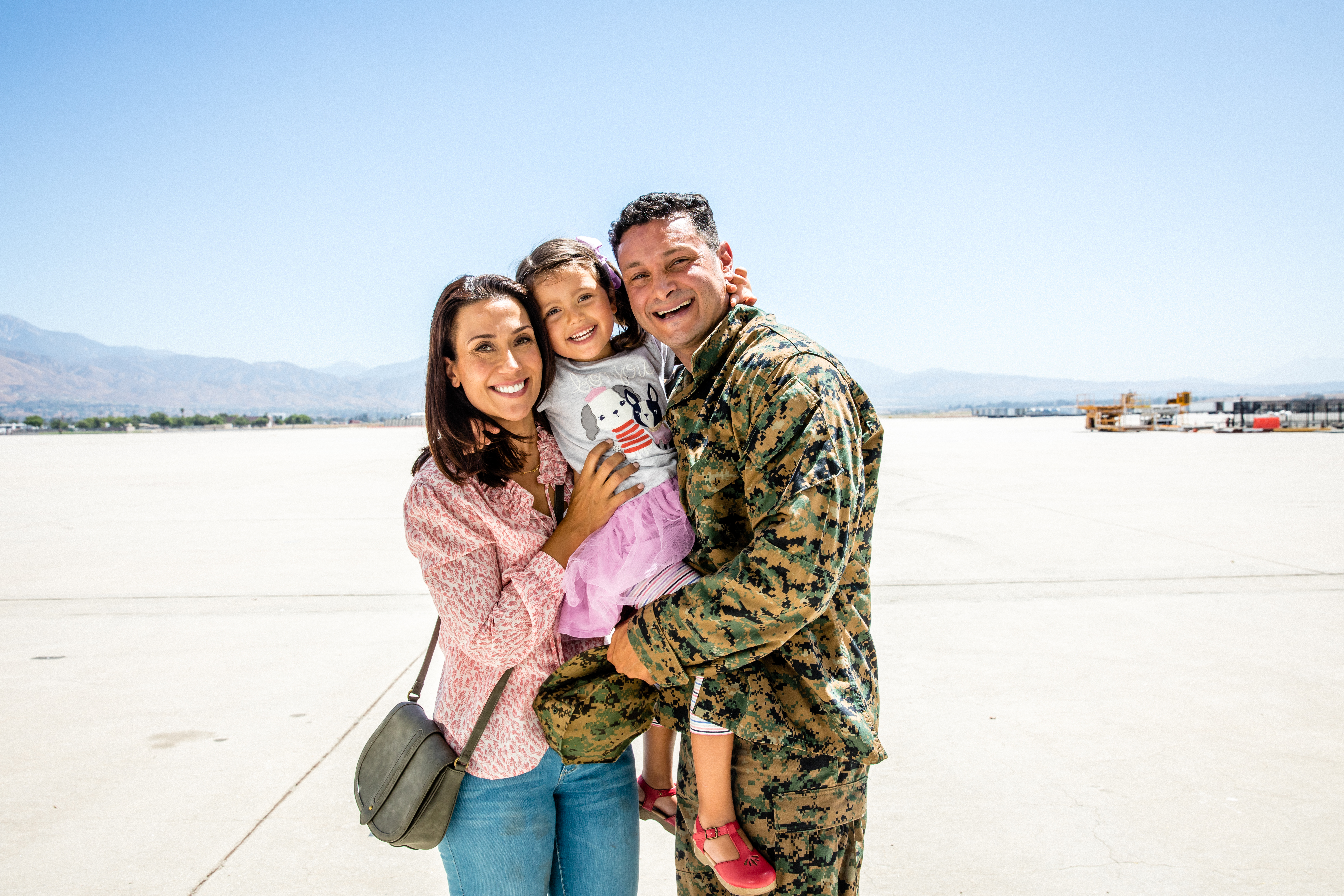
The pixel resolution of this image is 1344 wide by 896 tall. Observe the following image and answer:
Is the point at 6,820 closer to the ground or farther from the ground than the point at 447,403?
closer to the ground

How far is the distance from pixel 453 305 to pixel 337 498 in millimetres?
11640

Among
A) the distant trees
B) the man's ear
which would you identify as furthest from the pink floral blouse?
the distant trees

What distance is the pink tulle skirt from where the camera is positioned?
68.0 inches

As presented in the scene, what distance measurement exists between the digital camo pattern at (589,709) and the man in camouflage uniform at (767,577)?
0.10m

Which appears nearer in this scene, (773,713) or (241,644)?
(773,713)

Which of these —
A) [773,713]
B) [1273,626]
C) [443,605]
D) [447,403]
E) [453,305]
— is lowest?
[1273,626]

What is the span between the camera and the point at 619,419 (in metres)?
1.95

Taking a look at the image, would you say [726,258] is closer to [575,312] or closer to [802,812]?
[575,312]

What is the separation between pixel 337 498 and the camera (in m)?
12.3

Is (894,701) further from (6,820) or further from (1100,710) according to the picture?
(6,820)

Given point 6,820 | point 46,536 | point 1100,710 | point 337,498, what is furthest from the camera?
point 337,498

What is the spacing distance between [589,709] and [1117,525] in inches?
347

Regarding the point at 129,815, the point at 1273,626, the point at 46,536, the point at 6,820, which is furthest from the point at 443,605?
the point at 46,536

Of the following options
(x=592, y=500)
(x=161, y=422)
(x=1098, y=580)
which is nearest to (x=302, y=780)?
(x=592, y=500)
